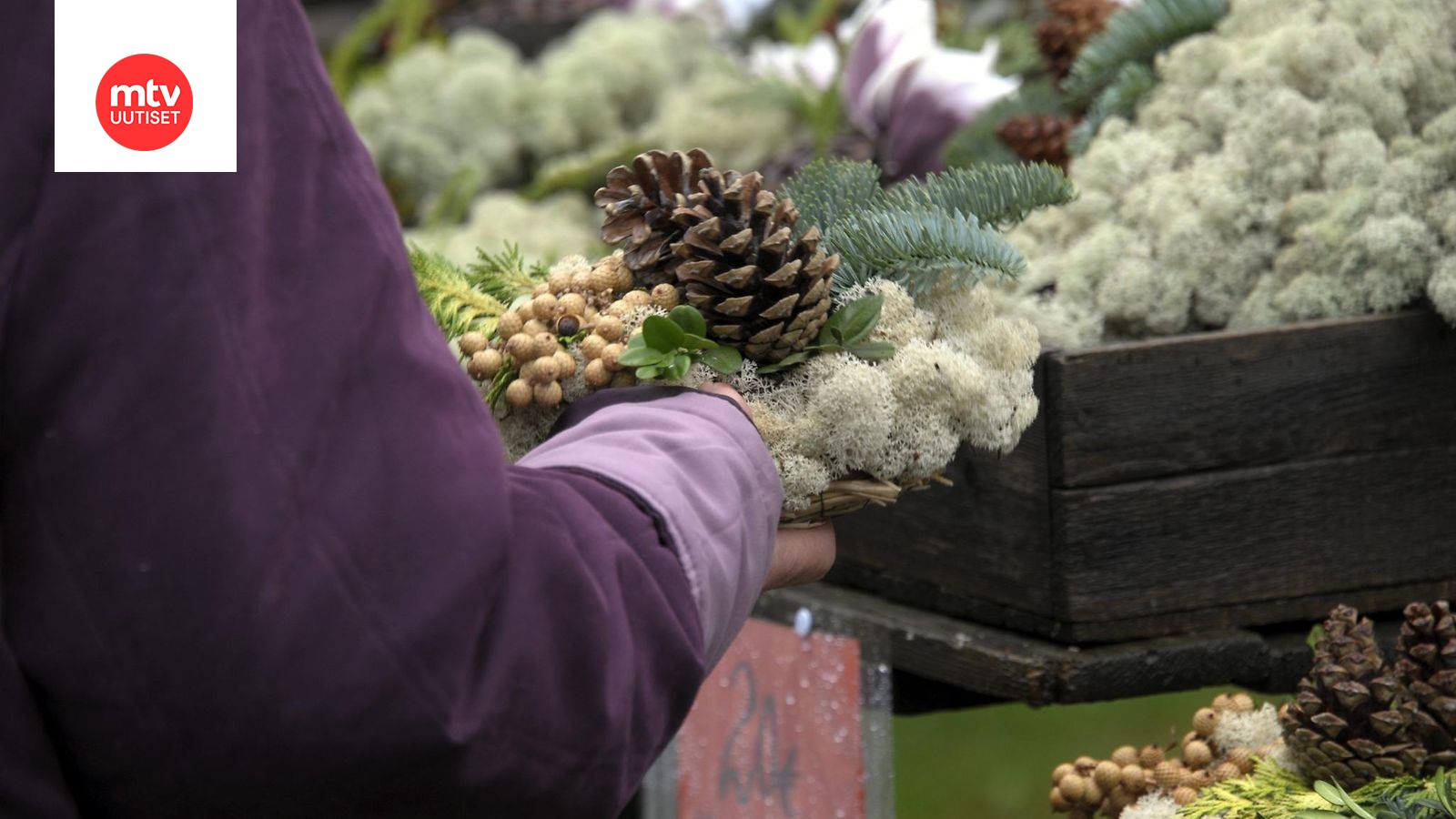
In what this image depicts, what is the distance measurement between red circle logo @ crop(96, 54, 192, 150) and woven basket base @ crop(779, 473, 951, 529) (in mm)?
403

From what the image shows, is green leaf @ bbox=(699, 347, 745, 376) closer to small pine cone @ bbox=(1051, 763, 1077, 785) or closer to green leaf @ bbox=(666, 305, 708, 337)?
green leaf @ bbox=(666, 305, 708, 337)

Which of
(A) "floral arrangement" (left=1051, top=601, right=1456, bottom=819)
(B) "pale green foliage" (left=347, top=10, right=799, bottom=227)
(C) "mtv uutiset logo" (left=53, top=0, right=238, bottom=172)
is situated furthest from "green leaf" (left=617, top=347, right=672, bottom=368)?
(B) "pale green foliage" (left=347, top=10, right=799, bottom=227)

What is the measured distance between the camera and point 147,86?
586 millimetres

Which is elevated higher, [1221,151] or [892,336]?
[1221,151]

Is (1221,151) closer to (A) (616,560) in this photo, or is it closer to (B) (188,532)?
(A) (616,560)

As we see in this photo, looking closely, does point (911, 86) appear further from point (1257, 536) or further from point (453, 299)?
point (453, 299)

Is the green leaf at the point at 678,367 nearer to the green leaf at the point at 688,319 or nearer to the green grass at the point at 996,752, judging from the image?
the green leaf at the point at 688,319

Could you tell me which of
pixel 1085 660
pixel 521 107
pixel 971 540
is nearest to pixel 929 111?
pixel 971 540

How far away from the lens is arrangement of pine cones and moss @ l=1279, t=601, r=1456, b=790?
87 centimetres

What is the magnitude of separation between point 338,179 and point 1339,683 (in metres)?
0.64

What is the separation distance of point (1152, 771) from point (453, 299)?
0.58 m

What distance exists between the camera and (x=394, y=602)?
56 cm

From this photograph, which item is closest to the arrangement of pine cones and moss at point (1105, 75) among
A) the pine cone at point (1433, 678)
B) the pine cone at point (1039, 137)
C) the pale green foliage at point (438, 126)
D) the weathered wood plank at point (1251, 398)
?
the pine cone at point (1039, 137)

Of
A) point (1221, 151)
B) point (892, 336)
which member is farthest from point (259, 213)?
point (1221, 151)
